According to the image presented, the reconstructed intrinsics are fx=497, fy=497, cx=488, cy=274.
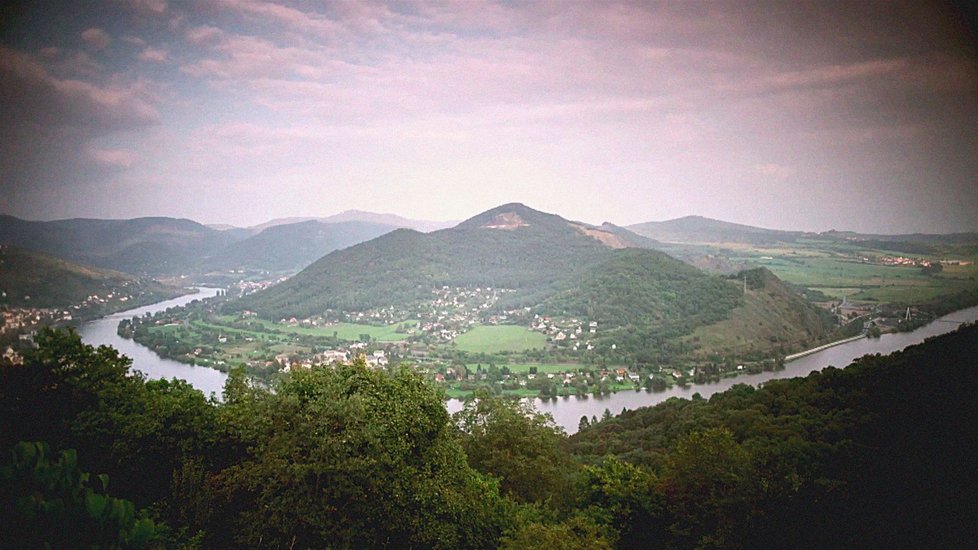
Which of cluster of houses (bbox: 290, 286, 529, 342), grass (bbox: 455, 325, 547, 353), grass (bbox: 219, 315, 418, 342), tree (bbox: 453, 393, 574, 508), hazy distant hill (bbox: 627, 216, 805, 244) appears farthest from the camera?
hazy distant hill (bbox: 627, 216, 805, 244)

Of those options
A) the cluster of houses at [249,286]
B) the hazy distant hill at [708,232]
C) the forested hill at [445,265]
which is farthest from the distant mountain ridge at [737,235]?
the cluster of houses at [249,286]

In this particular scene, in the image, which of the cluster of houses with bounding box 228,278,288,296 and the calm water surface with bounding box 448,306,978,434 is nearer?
the calm water surface with bounding box 448,306,978,434

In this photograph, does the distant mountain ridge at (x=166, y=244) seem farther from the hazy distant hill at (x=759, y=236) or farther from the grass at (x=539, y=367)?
the hazy distant hill at (x=759, y=236)

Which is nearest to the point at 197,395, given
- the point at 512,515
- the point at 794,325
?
the point at 512,515

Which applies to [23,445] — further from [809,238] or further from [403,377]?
[809,238]

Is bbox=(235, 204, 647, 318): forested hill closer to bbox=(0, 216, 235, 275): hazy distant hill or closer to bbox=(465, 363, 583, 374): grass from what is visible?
bbox=(0, 216, 235, 275): hazy distant hill

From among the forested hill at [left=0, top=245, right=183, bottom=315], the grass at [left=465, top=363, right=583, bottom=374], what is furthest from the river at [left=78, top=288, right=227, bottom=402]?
the grass at [left=465, top=363, right=583, bottom=374]
